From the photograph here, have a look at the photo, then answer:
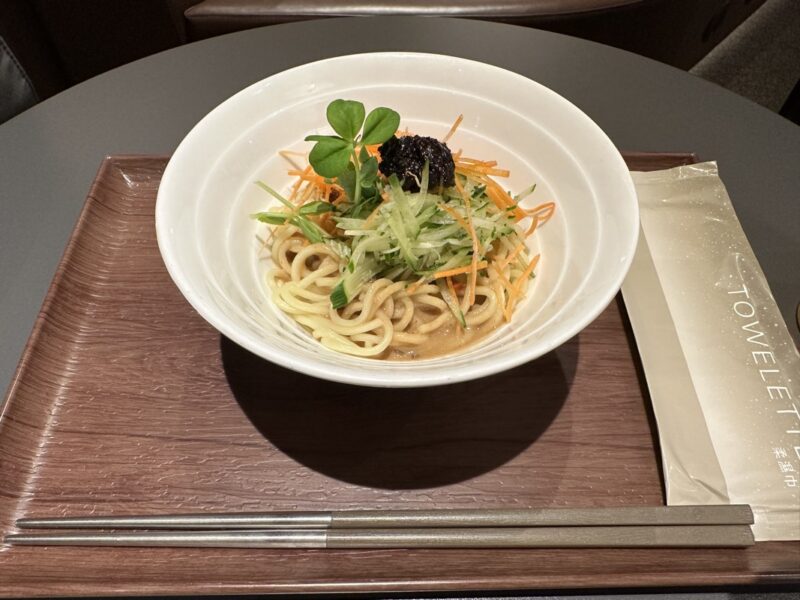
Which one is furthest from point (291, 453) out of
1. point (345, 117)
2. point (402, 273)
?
point (345, 117)

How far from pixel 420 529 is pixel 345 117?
80cm

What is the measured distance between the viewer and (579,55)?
2162mm

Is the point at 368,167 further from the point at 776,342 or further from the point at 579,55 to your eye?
the point at 579,55

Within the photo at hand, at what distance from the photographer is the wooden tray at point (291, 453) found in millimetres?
959

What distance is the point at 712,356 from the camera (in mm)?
1189

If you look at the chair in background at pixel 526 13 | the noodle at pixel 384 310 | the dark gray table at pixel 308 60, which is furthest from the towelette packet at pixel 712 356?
the chair in background at pixel 526 13

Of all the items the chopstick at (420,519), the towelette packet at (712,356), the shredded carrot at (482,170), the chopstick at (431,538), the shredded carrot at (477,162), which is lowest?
the chopstick at (431,538)

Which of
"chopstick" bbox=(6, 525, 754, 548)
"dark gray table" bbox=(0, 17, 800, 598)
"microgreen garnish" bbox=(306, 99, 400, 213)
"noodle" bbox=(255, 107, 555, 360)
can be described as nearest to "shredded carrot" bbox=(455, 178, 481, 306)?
"noodle" bbox=(255, 107, 555, 360)

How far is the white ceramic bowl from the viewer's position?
0.98 metres

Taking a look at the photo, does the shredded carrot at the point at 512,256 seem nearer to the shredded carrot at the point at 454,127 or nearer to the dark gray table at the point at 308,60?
the shredded carrot at the point at 454,127

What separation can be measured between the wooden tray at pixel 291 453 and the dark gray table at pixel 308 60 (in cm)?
24

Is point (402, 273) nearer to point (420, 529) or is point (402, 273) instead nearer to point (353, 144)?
point (353, 144)

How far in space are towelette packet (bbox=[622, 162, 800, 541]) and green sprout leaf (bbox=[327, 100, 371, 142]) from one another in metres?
0.70

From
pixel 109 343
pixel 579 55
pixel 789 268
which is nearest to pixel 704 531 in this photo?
pixel 789 268
